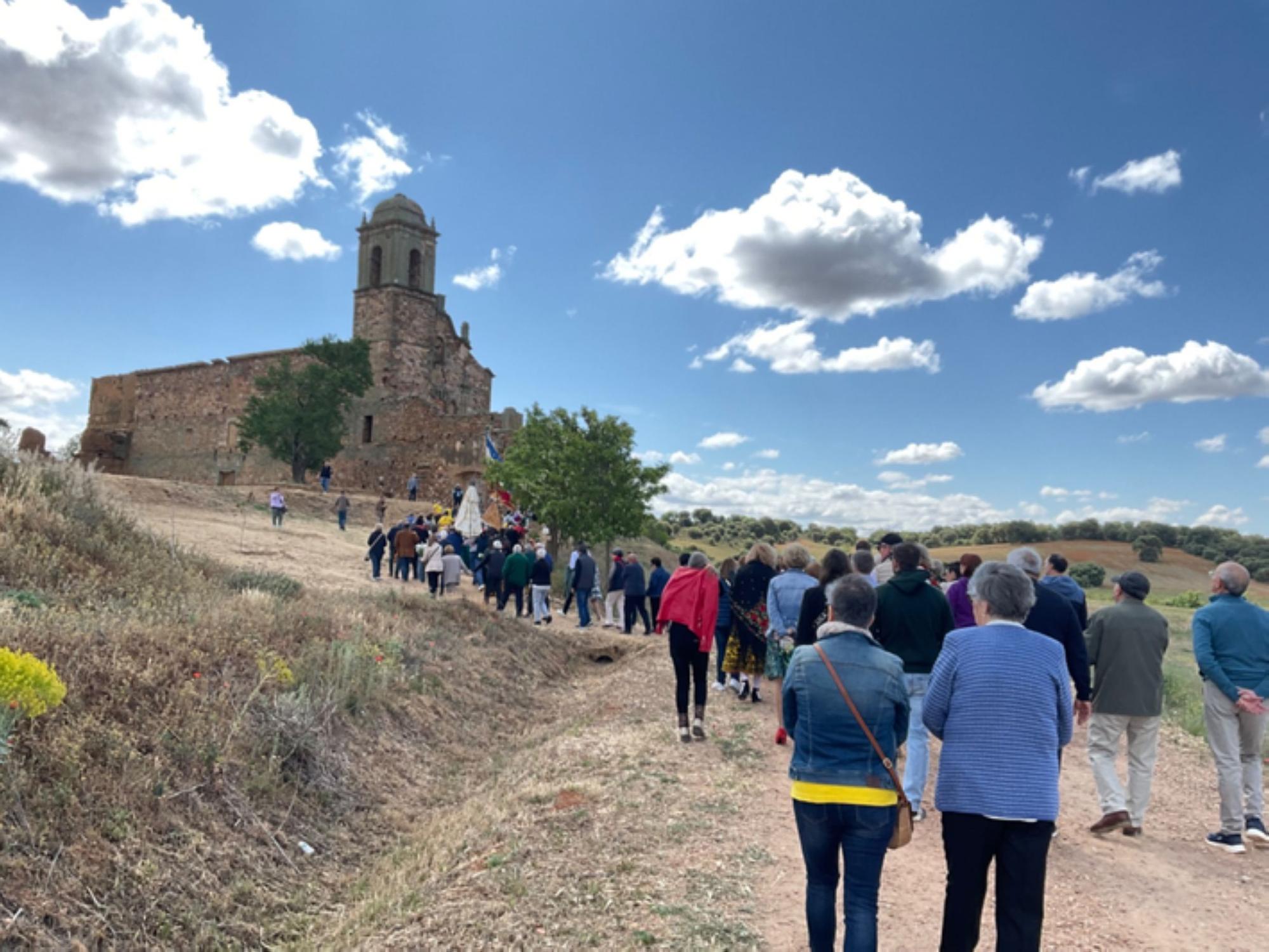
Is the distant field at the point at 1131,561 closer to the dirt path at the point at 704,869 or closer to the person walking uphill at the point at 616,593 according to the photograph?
the person walking uphill at the point at 616,593

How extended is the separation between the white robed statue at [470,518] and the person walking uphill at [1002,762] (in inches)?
727

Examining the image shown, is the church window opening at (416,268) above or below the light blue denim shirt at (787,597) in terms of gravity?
above

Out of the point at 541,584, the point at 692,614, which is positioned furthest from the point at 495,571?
the point at 692,614

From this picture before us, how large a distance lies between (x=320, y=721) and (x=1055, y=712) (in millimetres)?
6356

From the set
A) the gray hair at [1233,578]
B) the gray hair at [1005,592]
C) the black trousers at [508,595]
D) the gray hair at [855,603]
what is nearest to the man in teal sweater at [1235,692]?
the gray hair at [1233,578]

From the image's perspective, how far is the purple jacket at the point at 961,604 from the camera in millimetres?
6945

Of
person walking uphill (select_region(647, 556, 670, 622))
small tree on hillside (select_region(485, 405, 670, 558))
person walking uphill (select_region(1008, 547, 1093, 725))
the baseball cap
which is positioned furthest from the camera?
small tree on hillside (select_region(485, 405, 670, 558))

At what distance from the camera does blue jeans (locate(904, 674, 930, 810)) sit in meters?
5.55

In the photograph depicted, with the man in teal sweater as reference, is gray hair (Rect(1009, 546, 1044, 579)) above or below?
above

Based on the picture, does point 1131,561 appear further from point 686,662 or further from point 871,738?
point 871,738

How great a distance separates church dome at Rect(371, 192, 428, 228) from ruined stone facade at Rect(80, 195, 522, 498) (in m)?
0.07

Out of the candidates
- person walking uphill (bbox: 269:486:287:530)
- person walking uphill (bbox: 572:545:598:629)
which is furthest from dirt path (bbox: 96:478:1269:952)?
person walking uphill (bbox: 269:486:287:530)

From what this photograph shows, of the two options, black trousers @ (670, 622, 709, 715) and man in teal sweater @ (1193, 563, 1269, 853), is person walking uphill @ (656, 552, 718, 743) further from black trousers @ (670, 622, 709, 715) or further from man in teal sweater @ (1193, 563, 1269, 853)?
man in teal sweater @ (1193, 563, 1269, 853)

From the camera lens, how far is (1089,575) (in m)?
37.2
